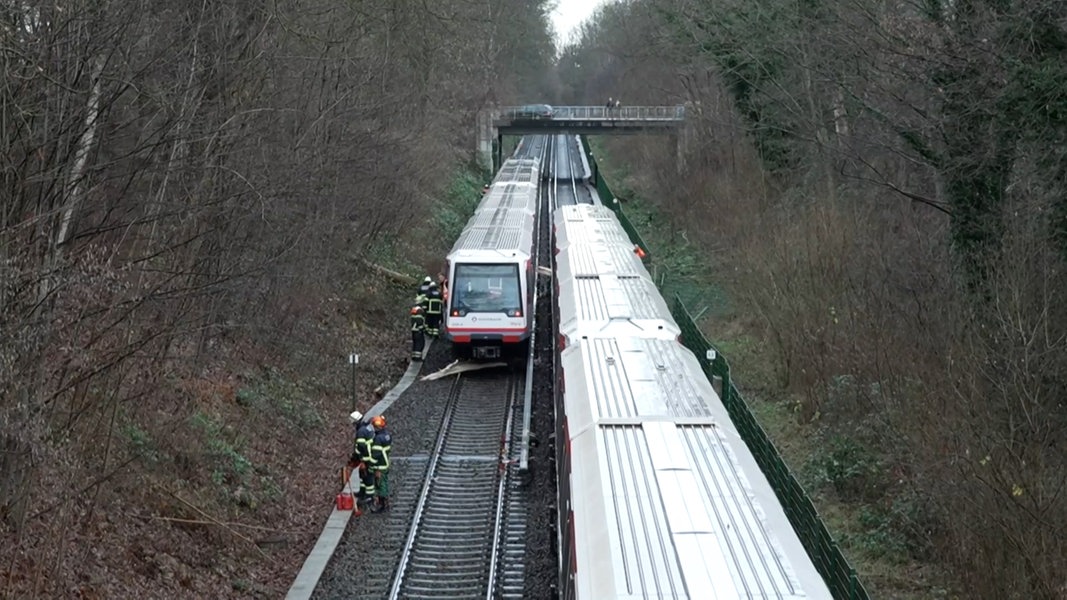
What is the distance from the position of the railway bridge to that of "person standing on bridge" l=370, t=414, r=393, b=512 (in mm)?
31462

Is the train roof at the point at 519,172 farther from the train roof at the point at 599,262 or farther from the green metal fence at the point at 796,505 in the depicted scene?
the green metal fence at the point at 796,505

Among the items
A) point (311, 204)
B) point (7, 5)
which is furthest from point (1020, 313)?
point (311, 204)

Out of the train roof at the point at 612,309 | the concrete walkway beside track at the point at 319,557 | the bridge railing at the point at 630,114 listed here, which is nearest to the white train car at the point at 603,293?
the train roof at the point at 612,309

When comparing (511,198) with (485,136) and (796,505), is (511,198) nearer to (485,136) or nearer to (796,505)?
(796,505)

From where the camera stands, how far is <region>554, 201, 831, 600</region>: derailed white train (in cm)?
771

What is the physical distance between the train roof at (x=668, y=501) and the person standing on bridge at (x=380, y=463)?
311 centimetres

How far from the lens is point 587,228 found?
86.4ft

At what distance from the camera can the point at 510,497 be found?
49.9 feet

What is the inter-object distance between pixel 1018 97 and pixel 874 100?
7826 millimetres

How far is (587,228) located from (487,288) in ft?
19.1

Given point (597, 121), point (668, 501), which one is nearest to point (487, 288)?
point (668, 501)

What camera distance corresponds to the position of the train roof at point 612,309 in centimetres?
1588

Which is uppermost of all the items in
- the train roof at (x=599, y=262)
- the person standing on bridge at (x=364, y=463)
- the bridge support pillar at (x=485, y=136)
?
the bridge support pillar at (x=485, y=136)

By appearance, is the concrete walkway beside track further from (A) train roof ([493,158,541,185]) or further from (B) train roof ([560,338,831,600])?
(A) train roof ([493,158,541,185])
